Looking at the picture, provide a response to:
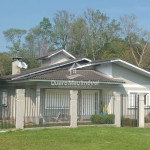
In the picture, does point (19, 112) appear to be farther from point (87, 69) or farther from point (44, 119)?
point (87, 69)

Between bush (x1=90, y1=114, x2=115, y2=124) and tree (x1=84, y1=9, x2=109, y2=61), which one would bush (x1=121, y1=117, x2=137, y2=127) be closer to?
bush (x1=90, y1=114, x2=115, y2=124)

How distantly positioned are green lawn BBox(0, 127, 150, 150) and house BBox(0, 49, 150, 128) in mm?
2854

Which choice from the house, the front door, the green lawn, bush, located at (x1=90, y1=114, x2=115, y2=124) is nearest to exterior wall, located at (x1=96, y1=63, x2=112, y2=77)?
the house

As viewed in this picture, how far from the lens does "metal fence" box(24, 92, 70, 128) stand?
15441 mm

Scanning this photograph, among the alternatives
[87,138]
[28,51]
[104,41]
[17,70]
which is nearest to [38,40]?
[28,51]

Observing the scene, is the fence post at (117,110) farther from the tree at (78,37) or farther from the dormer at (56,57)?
the tree at (78,37)

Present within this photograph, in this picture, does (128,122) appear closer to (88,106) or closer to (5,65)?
(88,106)

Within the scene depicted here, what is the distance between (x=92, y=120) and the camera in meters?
17.3

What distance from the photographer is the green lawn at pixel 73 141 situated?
10172 millimetres

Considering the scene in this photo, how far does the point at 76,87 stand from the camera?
21.0 metres

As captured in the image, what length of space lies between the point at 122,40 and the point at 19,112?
4018cm

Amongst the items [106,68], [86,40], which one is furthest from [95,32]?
[106,68]

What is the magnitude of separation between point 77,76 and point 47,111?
13.7ft

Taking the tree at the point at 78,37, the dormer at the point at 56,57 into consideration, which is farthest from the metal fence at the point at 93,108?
the tree at the point at 78,37
